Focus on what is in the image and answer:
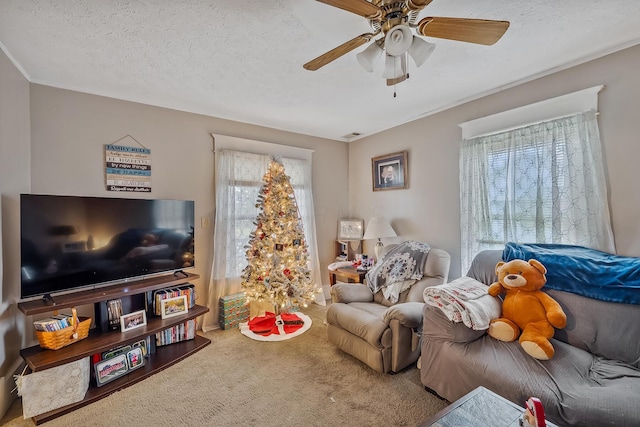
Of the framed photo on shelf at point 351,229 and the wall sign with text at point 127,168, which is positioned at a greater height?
the wall sign with text at point 127,168

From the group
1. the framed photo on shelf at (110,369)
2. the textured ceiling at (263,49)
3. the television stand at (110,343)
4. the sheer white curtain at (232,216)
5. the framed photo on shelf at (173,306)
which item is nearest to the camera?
the textured ceiling at (263,49)

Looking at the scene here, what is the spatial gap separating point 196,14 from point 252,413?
254cm

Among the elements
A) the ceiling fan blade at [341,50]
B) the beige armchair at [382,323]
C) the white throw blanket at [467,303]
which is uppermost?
the ceiling fan blade at [341,50]

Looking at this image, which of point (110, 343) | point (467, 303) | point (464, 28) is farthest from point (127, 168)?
point (467, 303)

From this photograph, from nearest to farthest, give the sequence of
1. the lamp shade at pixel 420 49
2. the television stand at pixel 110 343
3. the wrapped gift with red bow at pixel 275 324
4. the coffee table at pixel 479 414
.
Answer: the coffee table at pixel 479 414 → the lamp shade at pixel 420 49 → the television stand at pixel 110 343 → the wrapped gift with red bow at pixel 275 324

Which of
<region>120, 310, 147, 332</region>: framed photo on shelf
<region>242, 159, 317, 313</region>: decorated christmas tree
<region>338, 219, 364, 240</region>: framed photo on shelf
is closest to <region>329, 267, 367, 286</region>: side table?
<region>242, 159, 317, 313</region>: decorated christmas tree

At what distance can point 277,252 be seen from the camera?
3.20 meters

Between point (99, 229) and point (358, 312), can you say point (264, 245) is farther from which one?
point (99, 229)

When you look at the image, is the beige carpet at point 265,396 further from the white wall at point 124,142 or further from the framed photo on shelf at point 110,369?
the white wall at point 124,142

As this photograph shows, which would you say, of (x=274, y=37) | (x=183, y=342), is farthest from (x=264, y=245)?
(x=274, y=37)

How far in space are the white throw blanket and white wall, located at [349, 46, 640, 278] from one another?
1.03 m

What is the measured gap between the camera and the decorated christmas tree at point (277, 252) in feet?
10.2

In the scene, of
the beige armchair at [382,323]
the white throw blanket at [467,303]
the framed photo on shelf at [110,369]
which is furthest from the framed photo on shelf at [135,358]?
the white throw blanket at [467,303]

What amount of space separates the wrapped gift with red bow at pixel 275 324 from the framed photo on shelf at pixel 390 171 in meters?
2.10
